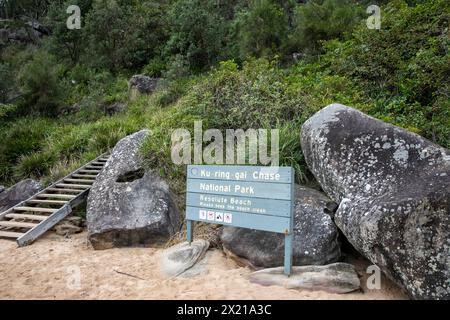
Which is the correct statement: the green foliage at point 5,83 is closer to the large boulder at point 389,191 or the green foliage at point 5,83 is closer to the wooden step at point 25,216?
the wooden step at point 25,216

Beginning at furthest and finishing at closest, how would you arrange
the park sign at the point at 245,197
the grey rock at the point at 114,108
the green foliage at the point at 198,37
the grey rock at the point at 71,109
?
the green foliage at the point at 198,37
the grey rock at the point at 71,109
the grey rock at the point at 114,108
the park sign at the point at 245,197

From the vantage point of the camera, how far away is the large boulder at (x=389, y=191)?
3.23 m

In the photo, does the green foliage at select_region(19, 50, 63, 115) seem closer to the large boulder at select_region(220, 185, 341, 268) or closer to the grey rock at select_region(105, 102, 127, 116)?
the grey rock at select_region(105, 102, 127, 116)

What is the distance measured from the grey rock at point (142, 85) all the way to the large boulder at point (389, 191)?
997 centimetres

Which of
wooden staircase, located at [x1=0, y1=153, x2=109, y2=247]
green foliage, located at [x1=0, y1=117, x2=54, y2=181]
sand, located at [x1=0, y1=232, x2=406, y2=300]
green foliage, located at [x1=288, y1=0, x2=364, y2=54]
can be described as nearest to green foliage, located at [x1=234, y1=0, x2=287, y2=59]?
green foliage, located at [x1=288, y1=0, x2=364, y2=54]

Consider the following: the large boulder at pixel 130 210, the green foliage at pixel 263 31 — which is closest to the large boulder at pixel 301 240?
the large boulder at pixel 130 210

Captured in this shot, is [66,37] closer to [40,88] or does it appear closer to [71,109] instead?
[40,88]

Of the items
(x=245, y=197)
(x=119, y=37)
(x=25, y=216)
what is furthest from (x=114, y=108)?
(x=245, y=197)

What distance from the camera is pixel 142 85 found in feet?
45.6

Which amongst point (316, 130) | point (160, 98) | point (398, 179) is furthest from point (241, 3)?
point (398, 179)

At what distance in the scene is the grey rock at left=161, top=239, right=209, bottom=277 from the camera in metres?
4.35

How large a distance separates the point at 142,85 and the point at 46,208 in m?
7.83

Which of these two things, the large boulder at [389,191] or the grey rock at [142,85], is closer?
the large boulder at [389,191]
